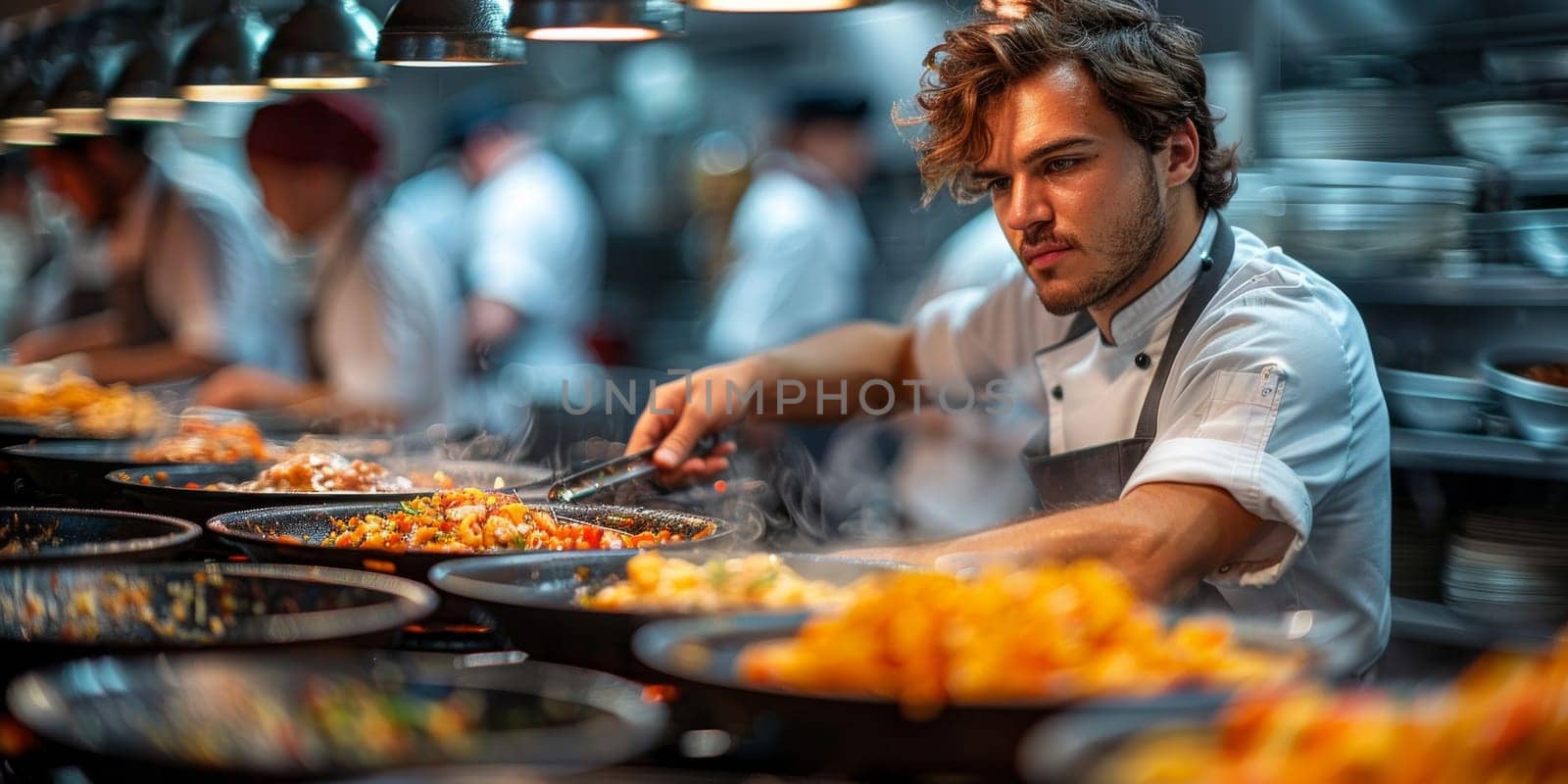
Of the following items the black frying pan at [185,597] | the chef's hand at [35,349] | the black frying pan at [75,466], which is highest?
the black frying pan at [185,597]

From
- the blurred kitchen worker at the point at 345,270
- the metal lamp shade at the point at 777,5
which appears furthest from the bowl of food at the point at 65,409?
the metal lamp shade at the point at 777,5

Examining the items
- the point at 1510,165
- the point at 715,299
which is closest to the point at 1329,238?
the point at 1510,165

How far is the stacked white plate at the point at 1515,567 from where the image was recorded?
12.3 ft

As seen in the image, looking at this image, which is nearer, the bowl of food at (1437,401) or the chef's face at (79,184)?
the bowl of food at (1437,401)

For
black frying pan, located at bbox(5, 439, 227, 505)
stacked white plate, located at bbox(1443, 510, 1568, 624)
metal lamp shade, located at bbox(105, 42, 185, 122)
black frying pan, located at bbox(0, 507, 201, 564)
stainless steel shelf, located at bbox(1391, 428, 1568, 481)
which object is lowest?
stacked white plate, located at bbox(1443, 510, 1568, 624)

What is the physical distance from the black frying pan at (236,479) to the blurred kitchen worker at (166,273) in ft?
8.79

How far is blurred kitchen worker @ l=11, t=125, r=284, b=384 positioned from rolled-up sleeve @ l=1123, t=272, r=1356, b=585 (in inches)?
149

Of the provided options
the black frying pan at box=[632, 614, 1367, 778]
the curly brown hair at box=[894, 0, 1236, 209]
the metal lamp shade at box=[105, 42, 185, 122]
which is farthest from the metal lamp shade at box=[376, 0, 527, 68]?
the black frying pan at box=[632, 614, 1367, 778]

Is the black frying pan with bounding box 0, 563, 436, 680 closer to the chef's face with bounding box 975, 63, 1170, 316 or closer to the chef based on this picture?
the chef

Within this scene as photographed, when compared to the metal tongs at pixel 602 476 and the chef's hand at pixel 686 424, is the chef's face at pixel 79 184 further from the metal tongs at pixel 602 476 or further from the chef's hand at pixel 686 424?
the metal tongs at pixel 602 476

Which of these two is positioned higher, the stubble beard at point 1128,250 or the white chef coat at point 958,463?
the stubble beard at point 1128,250

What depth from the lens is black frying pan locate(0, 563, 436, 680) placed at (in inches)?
57.6

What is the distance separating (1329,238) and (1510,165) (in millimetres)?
478

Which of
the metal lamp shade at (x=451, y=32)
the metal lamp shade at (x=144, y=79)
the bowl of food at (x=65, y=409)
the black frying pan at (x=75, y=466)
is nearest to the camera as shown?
the metal lamp shade at (x=451, y=32)
